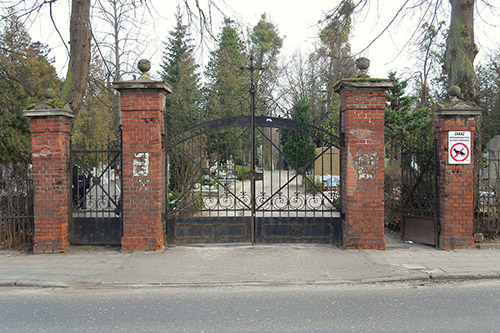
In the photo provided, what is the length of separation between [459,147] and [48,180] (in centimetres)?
819

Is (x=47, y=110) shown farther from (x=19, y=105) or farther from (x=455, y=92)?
(x=19, y=105)

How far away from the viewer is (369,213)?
26.2ft

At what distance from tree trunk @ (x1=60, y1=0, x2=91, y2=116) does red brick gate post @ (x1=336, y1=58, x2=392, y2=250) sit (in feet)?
18.9

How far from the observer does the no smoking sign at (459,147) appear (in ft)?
26.4

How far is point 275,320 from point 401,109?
23184 millimetres

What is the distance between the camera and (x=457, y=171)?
8062 millimetres

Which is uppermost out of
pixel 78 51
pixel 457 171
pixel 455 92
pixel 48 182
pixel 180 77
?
pixel 180 77

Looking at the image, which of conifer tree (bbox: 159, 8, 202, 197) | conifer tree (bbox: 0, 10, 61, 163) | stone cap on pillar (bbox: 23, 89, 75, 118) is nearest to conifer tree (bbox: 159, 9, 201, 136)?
conifer tree (bbox: 159, 8, 202, 197)

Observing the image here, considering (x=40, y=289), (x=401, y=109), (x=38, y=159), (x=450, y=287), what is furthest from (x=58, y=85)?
(x=450, y=287)

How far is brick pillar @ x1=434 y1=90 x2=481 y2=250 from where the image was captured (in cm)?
805

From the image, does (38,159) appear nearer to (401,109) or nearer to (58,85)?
(58,85)

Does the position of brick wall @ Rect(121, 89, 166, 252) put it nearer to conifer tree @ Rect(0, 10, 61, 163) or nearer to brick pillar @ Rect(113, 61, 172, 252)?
brick pillar @ Rect(113, 61, 172, 252)

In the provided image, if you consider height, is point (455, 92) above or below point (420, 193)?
above

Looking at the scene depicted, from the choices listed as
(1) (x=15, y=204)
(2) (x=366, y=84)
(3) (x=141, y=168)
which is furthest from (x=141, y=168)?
(2) (x=366, y=84)
